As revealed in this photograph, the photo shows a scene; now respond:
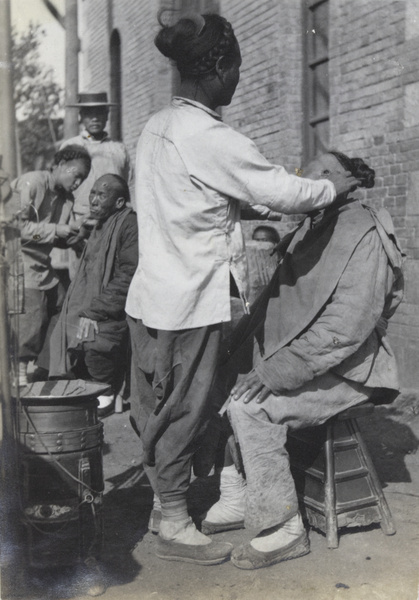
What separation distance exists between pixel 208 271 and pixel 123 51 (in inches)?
423

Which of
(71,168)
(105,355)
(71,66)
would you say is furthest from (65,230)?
(71,66)

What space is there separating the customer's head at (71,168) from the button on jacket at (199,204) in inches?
119

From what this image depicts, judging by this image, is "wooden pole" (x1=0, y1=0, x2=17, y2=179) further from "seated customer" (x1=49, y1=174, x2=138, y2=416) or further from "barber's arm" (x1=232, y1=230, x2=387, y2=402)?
"seated customer" (x1=49, y1=174, x2=138, y2=416)

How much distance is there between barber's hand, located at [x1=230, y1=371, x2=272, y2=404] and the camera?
326 centimetres

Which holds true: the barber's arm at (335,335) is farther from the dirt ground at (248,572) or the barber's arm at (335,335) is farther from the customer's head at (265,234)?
the customer's head at (265,234)

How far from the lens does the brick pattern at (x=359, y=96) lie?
612cm

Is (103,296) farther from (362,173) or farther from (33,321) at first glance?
(362,173)

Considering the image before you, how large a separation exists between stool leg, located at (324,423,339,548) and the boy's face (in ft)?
15.9

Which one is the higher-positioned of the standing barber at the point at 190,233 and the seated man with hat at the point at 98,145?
the seated man with hat at the point at 98,145

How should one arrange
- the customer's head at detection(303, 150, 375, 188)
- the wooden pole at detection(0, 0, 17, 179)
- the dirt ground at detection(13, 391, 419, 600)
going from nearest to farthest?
the wooden pole at detection(0, 0, 17, 179), the dirt ground at detection(13, 391, 419, 600), the customer's head at detection(303, 150, 375, 188)

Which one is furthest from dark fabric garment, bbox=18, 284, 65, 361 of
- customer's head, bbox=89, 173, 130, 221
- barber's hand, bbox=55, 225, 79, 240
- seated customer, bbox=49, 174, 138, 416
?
customer's head, bbox=89, 173, 130, 221

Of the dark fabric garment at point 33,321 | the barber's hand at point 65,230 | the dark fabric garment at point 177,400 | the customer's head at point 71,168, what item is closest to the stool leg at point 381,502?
the dark fabric garment at point 177,400

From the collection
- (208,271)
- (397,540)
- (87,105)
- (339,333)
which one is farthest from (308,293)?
(87,105)

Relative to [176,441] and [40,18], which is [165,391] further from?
[40,18]
